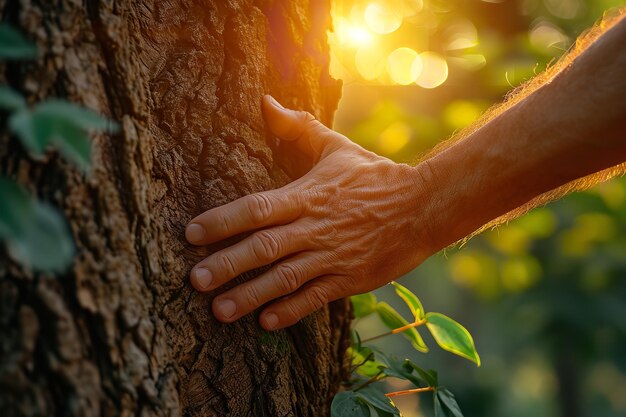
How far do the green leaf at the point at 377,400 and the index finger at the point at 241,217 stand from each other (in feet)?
1.50

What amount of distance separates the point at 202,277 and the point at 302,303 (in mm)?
267

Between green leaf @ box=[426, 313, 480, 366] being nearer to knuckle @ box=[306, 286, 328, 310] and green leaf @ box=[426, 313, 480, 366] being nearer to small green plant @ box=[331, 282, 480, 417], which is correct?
small green plant @ box=[331, 282, 480, 417]

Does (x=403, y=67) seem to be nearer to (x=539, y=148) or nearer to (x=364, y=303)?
(x=364, y=303)

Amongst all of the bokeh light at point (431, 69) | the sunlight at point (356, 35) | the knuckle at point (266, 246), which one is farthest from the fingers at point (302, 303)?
the bokeh light at point (431, 69)

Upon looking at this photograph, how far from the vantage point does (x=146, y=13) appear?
4.04 ft

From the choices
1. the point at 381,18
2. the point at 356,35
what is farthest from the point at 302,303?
the point at 381,18

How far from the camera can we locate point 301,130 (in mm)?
1495

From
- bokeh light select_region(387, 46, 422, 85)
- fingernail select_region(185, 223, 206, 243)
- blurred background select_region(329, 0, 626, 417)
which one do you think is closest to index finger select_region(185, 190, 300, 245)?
fingernail select_region(185, 223, 206, 243)

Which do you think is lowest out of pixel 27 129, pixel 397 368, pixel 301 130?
pixel 397 368

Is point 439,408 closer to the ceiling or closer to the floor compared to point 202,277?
closer to the floor

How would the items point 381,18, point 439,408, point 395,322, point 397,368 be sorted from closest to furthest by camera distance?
point 439,408, point 397,368, point 395,322, point 381,18

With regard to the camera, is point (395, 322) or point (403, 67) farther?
point (403, 67)

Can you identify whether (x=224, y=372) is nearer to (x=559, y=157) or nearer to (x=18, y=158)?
(x=18, y=158)

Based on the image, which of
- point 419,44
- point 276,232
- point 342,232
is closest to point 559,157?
point 342,232
